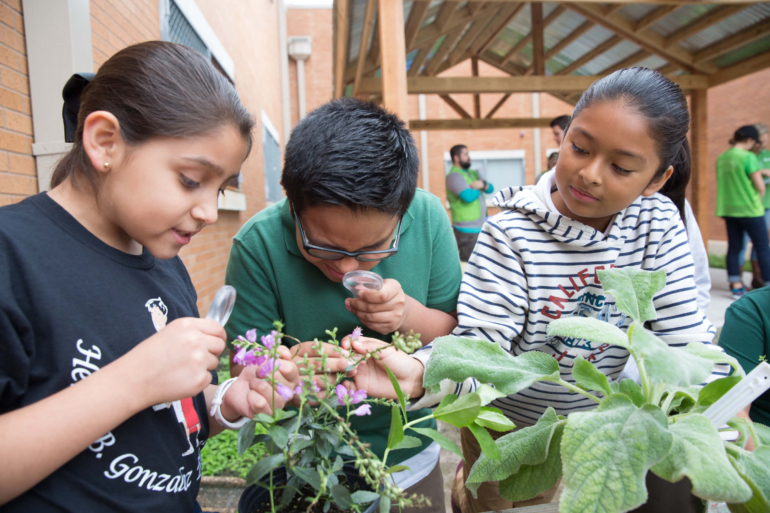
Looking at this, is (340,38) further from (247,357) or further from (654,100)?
(247,357)

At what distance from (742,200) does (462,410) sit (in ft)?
20.7

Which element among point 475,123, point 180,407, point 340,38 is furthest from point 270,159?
point 180,407

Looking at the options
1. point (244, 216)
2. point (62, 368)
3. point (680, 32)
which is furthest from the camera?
point (244, 216)

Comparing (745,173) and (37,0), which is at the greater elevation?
(37,0)

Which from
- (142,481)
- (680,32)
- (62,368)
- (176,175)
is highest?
(680,32)

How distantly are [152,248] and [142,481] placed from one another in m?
0.42

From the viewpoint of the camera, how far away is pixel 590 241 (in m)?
1.19

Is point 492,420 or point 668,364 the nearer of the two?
point 668,364

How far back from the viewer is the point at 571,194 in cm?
114

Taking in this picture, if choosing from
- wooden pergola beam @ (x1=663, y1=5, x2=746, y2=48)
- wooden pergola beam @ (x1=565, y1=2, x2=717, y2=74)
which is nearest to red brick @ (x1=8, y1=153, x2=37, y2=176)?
wooden pergola beam @ (x1=565, y1=2, x2=717, y2=74)

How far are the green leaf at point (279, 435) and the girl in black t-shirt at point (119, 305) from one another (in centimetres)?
13

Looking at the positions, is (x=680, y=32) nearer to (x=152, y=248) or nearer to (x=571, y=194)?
(x=571, y=194)

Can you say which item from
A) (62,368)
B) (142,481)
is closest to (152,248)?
(62,368)

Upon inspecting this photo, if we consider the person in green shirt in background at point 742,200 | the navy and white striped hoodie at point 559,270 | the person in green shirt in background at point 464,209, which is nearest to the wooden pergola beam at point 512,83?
the person in green shirt in background at point 742,200
